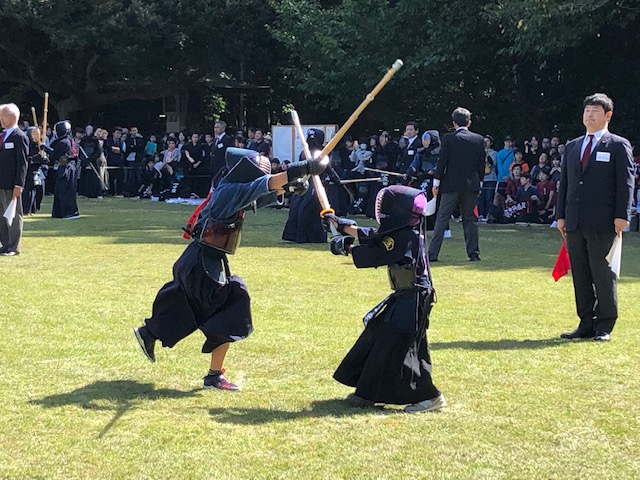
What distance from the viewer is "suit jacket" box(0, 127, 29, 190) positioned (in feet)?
43.5

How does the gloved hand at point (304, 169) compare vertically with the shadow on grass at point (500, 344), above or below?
above

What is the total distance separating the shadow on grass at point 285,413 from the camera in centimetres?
607

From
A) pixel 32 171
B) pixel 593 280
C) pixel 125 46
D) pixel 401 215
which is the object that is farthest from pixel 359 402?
pixel 125 46

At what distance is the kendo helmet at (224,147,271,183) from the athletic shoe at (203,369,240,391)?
1320 mm

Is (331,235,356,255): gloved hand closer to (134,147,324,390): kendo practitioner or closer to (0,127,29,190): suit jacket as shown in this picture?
(134,147,324,390): kendo practitioner

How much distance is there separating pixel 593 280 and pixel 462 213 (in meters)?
5.07

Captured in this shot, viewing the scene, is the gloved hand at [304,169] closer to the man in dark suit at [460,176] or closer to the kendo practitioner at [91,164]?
the man in dark suit at [460,176]

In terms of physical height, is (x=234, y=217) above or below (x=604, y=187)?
below

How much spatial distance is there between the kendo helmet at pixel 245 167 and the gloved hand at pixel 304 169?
0.38m

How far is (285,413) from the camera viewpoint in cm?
621

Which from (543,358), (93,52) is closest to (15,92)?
(93,52)

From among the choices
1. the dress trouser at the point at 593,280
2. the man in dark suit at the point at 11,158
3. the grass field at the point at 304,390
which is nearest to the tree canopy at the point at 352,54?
the man in dark suit at the point at 11,158

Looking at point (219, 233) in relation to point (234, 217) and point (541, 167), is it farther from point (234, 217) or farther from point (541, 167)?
point (541, 167)

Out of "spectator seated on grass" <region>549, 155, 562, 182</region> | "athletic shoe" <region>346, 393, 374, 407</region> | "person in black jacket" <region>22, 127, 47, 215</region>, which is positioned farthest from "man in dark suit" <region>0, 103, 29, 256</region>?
"spectator seated on grass" <region>549, 155, 562, 182</region>
